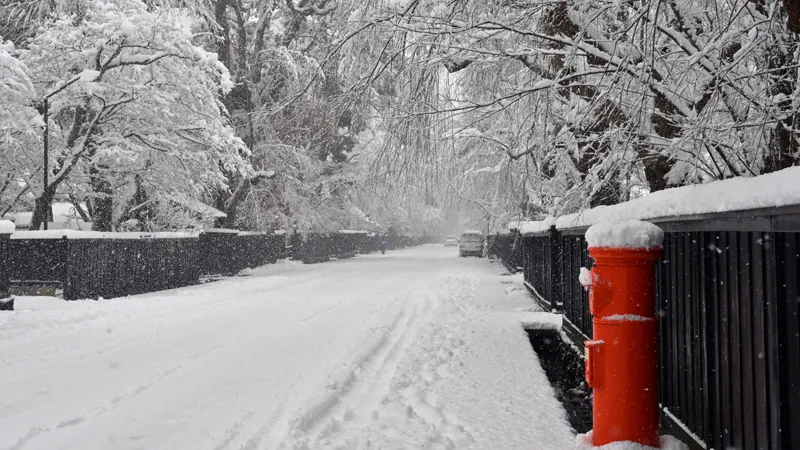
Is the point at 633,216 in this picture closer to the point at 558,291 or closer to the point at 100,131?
the point at 558,291

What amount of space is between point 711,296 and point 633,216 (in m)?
1.22

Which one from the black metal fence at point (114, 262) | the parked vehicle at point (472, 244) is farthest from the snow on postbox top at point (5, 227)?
the parked vehicle at point (472, 244)

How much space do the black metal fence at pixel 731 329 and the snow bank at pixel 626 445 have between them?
0.34 feet

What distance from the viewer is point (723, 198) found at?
10.2 feet

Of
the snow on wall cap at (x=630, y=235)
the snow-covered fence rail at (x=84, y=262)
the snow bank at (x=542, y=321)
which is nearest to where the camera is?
the snow on wall cap at (x=630, y=235)

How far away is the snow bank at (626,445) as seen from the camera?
380cm

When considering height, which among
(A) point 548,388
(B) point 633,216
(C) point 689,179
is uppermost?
(C) point 689,179

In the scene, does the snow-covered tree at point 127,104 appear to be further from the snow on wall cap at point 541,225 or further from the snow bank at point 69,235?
the snow on wall cap at point 541,225

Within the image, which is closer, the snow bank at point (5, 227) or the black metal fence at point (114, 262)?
the snow bank at point (5, 227)

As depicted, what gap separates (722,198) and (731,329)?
0.72 meters

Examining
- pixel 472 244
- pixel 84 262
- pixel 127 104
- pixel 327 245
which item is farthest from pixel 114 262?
pixel 472 244

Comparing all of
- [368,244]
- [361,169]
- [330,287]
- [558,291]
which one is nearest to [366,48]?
[558,291]

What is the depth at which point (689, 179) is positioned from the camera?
598cm

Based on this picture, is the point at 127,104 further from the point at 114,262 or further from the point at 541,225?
the point at 541,225
